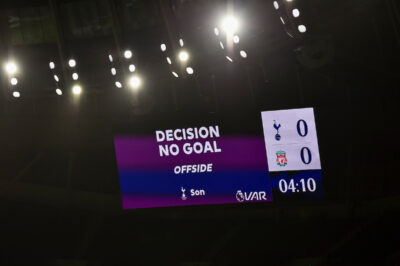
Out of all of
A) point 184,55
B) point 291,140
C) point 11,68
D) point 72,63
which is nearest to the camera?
point 291,140

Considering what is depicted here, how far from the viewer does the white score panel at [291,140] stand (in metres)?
10.4

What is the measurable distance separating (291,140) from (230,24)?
219cm

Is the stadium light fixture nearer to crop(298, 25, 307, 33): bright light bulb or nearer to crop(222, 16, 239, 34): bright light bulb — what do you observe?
crop(222, 16, 239, 34): bright light bulb

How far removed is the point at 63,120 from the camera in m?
13.3

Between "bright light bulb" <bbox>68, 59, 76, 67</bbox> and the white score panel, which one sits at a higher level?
"bright light bulb" <bbox>68, 59, 76, 67</bbox>

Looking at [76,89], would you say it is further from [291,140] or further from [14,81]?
[291,140]

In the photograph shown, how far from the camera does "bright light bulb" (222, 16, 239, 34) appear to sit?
32.2ft

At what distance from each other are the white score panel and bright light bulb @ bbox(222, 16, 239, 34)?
1.53 metres

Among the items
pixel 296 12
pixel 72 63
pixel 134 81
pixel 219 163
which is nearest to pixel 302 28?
pixel 296 12

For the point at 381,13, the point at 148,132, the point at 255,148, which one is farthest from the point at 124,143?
the point at 381,13

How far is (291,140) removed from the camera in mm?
10508

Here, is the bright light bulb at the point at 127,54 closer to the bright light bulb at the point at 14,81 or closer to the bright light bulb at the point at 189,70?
the bright light bulb at the point at 189,70

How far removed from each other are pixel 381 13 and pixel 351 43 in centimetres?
78

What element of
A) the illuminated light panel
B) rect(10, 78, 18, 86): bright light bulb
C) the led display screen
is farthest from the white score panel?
rect(10, 78, 18, 86): bright light bulb
